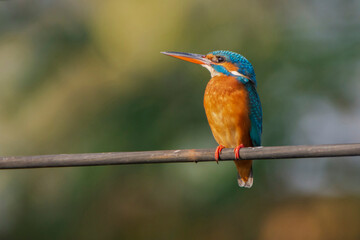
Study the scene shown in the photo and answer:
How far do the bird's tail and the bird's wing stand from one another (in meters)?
0.14

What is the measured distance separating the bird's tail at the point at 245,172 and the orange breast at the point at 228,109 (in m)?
0.15

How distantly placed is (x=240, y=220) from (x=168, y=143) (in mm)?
1063

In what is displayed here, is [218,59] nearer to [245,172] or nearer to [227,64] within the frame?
[227,64]

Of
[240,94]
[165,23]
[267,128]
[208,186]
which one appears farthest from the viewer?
[165,23]

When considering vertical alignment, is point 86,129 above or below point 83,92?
below

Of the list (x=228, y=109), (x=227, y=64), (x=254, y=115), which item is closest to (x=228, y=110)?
(x=228, y=109)

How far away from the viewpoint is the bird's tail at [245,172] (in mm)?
3432

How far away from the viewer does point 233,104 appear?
128 inches

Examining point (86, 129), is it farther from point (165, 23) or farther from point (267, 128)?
point (267, 128)

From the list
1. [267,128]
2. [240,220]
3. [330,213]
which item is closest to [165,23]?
[267,128]

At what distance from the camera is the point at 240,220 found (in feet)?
17.6

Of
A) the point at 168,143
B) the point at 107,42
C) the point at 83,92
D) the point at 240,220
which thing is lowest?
the point at 240,220

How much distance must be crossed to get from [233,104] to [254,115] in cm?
20

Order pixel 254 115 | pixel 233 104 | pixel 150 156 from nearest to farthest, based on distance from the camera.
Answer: pixel 150 156 < pixel 233 104 < pixel 254 115
